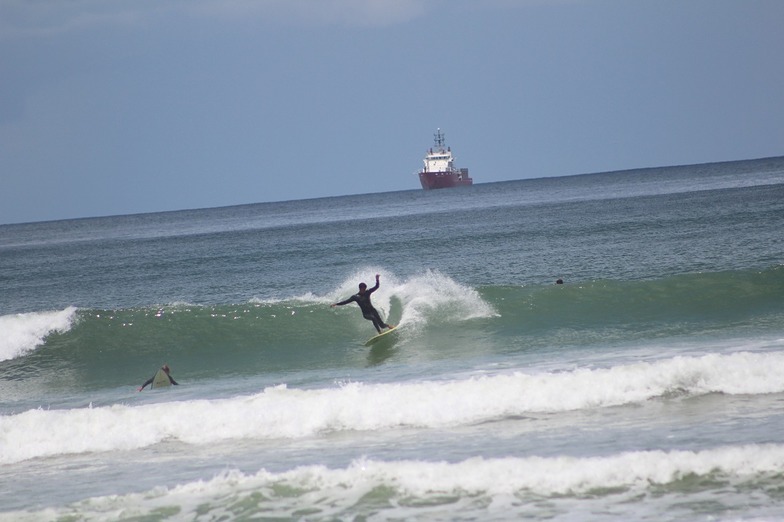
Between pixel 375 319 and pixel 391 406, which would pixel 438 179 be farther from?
pixel 391 406

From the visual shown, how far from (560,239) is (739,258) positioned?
12.5 meters

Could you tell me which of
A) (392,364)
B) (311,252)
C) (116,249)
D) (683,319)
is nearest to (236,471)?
(392,364)

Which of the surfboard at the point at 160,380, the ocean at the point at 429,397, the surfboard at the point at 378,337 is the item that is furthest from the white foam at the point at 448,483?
the surfboard at the point at 378,337

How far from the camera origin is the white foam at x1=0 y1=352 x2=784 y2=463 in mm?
12852

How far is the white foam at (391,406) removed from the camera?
42.2ft

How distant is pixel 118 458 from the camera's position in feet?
41.1

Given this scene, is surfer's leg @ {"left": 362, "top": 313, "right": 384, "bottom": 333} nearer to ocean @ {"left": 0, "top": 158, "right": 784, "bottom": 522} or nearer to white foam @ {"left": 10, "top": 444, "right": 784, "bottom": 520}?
ocean @ {"left": 0, "top": 158, "right": 784, "bottom": 522}

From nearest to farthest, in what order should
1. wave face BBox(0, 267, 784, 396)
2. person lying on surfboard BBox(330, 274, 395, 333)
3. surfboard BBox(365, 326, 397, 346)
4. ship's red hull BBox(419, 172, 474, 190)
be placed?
wave face BBox(0, 267, 784, 396), person lying on surfboard BBox(330, 274, 395, 333), surfboard BBox(365, 326, 397, 346), ship's red hull BBox(419, 172, 474, 190)

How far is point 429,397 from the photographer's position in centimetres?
1336

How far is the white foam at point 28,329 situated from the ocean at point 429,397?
0.29 feet

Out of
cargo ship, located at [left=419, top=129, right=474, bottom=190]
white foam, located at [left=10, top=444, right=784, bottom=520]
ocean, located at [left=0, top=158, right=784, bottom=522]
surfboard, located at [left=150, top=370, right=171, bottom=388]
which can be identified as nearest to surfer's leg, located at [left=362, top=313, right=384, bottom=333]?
ocean, located at [left=0, top=158, right=784, bottom=522]

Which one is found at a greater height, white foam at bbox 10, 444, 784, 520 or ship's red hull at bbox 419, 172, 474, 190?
ship's red hull at bbox 419, 172, 474, 190

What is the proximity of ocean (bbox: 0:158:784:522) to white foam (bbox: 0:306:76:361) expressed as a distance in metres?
0.09

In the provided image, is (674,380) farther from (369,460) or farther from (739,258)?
(739,258)
